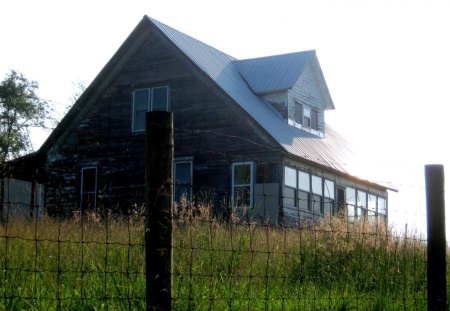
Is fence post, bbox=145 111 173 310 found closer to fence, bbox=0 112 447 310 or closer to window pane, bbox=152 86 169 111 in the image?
fence, bbox=0 112 447 310

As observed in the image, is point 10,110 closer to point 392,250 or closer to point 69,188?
point 69,188

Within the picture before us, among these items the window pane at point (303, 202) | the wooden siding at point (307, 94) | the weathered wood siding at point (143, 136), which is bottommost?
the window pane at point (303, 202)

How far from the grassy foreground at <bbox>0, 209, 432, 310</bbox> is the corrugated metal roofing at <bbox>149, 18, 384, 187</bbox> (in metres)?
12.9

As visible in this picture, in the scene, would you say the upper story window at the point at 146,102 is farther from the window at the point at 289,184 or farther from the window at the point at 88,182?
the window at the point at 289,184

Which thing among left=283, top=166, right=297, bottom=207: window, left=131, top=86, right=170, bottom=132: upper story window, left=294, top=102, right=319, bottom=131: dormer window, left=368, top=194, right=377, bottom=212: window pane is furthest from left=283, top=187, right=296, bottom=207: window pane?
left=368, top=194, right=377, bottom=212: window pane

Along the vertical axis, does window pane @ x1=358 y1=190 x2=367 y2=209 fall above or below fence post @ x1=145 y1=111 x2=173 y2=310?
above

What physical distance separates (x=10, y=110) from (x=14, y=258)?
42606 mm

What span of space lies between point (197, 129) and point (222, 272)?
15987 millimetres

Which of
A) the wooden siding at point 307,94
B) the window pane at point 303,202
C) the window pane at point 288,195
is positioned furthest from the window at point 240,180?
the wooden siding at point 307,94

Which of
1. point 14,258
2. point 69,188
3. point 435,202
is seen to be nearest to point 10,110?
point 69,188

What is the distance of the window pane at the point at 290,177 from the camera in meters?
26.1

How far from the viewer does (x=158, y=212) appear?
599cm

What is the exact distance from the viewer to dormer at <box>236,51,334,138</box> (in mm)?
28984

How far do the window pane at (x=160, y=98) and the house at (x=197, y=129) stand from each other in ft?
0.11
